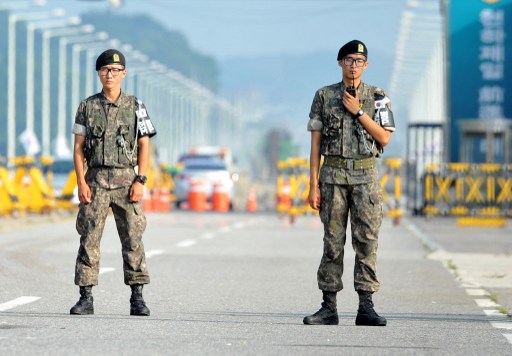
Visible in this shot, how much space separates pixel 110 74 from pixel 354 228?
6.10 feet

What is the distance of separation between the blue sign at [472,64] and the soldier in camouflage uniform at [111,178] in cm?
3007

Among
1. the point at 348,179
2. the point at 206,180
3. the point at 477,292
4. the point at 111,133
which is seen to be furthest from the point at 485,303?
the point at 206,180

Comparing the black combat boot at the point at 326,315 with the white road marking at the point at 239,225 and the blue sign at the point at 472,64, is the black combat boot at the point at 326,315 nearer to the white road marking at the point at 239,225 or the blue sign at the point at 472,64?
the white road marking at the point at 239,225

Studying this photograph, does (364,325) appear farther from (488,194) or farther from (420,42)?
(420,42)

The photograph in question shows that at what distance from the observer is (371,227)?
10320 mm

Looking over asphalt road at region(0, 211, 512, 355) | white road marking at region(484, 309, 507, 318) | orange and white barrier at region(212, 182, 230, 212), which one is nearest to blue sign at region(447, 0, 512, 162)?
orange and white barrier at region(212, 182, 230, 212)

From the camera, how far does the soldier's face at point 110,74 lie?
34.9ft

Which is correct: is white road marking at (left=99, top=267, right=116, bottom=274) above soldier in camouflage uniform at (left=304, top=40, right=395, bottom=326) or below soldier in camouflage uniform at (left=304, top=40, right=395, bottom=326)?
below

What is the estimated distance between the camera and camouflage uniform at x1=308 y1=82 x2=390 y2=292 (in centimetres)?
1030

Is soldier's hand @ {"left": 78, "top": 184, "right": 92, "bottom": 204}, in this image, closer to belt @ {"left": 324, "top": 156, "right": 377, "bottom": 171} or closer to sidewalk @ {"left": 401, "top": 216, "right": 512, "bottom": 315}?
belt @ {"left": 324, "top": 156, "right": 377, "bottom": 171}

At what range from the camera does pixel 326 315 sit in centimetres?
1035

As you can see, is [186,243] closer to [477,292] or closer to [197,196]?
[477,292]

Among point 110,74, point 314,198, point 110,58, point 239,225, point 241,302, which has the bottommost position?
point 239,225

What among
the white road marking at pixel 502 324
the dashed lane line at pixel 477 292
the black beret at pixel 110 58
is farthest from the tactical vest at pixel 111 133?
the dashed lane line at pixel 477 292
